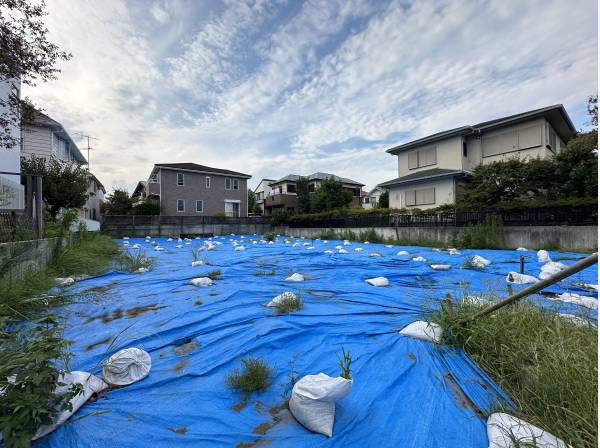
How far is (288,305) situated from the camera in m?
2.90

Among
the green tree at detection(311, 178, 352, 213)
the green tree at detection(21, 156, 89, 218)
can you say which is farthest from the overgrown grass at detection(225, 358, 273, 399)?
the green tree at detection(311, 178, 352, 213)

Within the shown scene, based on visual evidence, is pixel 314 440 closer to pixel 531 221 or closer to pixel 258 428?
pixel 258 428

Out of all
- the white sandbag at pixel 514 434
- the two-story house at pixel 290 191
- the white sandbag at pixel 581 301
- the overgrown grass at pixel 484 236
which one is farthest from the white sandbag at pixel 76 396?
the two-story house at pixel 290 191

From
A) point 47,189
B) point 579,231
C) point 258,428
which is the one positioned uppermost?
point 47,189

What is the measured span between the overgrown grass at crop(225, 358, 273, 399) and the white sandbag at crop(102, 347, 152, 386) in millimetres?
552

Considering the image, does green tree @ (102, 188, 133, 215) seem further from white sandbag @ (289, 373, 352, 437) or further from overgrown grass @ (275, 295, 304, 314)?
white sandbag @ (289, 373, 352, 437)

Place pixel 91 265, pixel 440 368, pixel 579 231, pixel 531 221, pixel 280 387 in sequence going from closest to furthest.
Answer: pixel 280 387 → pixel 440 368 → pixel 91 265 → pixel 579 231 → pixel 531 221

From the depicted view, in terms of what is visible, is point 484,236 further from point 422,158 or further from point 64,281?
point 64,281

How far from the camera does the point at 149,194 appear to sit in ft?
67.2

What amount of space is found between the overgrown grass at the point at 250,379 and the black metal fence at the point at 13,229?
406cm

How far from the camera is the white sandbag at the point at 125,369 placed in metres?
1.63

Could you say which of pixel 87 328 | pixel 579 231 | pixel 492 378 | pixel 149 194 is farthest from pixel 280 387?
pixel 149 194

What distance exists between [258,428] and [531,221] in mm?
10219

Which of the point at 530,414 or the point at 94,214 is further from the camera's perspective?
the point at 94,214
